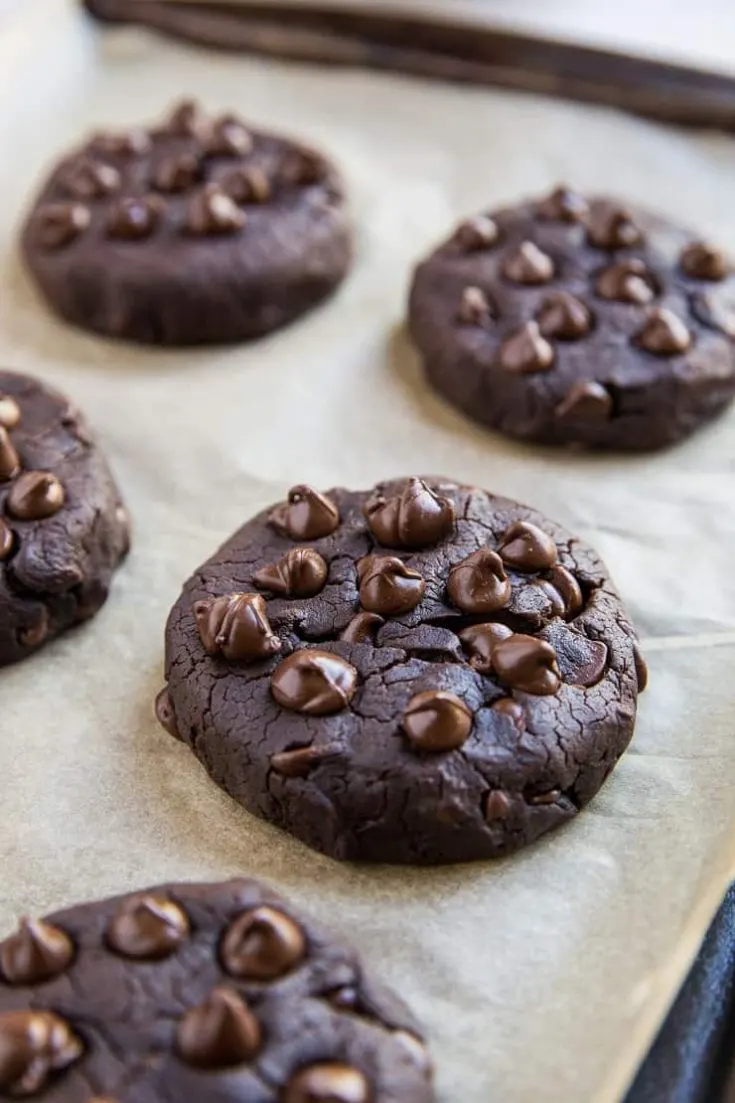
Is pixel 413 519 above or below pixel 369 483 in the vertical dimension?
above

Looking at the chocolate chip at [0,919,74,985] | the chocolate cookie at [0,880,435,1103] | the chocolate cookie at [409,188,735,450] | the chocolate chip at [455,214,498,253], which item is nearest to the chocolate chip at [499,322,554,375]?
the chocolate cookie at [409,188,735,450]

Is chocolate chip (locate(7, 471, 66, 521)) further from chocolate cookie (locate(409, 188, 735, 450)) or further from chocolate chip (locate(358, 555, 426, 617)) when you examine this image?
chocolate cookie (locate(409, 188, 735, 450))

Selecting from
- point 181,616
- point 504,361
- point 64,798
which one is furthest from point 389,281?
point 64,798

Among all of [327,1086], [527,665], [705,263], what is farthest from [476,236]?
[327,1086]

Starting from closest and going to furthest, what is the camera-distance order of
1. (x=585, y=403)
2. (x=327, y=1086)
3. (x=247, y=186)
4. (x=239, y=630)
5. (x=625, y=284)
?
(x=327, y=1086)
(x=239, y=630)
(x=585, y=403)
(x=625, y=284)
(x=247, y=186)

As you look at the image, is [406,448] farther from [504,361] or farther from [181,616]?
[181,616]

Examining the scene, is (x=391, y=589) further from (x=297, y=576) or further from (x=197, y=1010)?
(x=197, y=1010)
